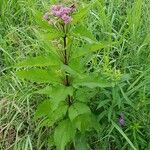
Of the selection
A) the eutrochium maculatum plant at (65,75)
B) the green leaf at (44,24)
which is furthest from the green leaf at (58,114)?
the green leaf at (44,24)

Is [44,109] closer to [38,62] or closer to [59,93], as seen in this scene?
[59,93]

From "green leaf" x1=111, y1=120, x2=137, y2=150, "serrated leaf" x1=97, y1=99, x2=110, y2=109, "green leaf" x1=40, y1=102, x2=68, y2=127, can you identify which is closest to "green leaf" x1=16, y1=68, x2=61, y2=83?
"green leaf" x1=40, y1=102, x2=68, y2=127

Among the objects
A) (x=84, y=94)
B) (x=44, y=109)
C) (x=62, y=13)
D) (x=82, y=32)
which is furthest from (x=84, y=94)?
(x=62, y=13)

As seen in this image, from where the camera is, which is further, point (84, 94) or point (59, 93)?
point (84, 94)

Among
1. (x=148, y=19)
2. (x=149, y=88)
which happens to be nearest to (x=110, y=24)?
(x=148, y=19)

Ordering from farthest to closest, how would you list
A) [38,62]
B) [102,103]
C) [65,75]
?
[102,103], [65,75], [38,62]

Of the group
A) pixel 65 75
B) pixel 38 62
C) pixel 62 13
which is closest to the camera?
pixel 62 13

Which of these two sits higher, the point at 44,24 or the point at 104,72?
the point at 44,24

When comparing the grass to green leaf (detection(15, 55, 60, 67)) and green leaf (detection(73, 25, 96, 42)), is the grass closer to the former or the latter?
green leaf (detection(73, 25, 96, 42))
